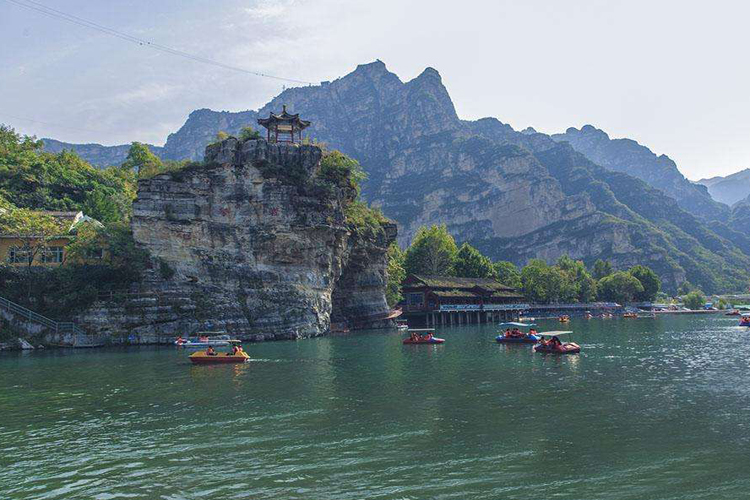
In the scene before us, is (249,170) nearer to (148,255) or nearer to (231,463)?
(148,255)

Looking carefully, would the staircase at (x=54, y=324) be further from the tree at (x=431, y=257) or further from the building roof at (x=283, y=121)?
the tree at (x=431, y=257)

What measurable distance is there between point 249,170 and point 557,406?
221ft

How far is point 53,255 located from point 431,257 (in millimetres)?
88989

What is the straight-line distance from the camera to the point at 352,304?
341ft

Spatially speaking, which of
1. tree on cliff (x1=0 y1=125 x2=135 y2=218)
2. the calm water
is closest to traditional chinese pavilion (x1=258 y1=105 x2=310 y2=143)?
tree on cliff (x1=0 y1=125 x2=135 y2=218)

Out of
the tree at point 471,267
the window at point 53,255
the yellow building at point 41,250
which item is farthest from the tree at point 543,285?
the window at point 53,255

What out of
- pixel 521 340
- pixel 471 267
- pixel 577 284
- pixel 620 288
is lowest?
pixel 521 340

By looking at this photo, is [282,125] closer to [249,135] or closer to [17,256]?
[249,135]

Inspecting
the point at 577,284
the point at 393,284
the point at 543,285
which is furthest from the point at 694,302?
the point at 393,284

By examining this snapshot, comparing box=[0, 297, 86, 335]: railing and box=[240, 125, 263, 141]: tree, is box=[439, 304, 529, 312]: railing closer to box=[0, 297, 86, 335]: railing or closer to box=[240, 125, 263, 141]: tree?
box=[240, 125, 263, 141]: tree

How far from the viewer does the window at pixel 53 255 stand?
72.1 meters

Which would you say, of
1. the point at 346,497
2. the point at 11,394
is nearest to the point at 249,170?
the point at 11,394

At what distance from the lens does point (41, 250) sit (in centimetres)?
7106

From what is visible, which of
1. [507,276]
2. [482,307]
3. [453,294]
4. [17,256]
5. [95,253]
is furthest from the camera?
[507,276]
